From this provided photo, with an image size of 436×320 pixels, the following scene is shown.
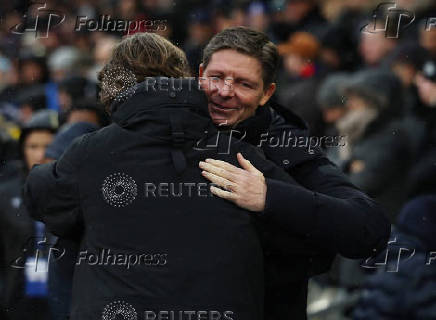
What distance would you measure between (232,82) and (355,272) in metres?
3.35

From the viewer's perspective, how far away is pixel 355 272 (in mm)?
7406

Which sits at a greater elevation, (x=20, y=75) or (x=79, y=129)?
(x=20, y=75)

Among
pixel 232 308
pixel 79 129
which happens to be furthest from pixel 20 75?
pixel 232 308

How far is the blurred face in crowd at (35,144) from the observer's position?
7.47 meters

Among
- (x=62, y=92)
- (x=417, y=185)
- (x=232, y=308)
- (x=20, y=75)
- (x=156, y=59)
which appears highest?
(x=20, y=75)

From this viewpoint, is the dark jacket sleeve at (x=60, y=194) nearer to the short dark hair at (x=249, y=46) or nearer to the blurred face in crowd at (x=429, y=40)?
the short dark hair at (x=249, y=46)

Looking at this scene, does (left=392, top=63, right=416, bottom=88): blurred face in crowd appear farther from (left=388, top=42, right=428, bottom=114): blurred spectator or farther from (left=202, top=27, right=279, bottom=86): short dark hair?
(left=202, top=27, right=279, bottom=86): short dark hair

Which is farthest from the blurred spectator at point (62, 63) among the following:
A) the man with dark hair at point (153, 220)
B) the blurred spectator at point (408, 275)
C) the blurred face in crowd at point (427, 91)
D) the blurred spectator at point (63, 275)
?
the man with dark hair at point (153, 220)

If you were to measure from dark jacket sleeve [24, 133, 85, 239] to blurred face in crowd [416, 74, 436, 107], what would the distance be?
175 inches

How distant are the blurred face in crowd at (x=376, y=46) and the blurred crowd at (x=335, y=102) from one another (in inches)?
0.4

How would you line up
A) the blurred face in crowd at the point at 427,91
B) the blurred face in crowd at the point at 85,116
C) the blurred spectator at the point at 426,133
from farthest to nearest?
the blurred face in crowd at the point at 427,91, the blurred spectator at the point at 426,133, the blurred face in crowd at the point at 85,116

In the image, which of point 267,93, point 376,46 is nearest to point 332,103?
point 376,46

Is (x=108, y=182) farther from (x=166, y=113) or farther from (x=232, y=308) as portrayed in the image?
(x=232, y=308)

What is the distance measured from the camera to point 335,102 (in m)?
8.71
